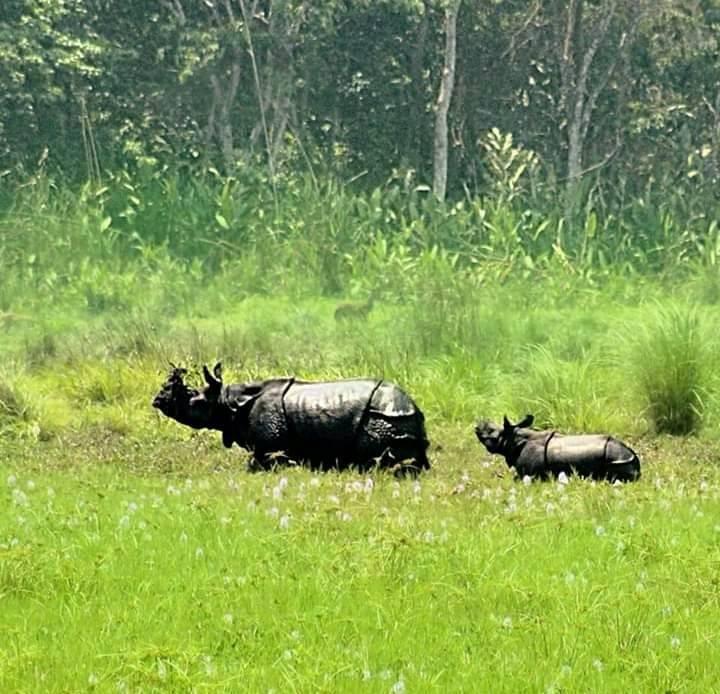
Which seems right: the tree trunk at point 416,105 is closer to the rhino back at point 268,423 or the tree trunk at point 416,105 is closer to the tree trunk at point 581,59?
the tree trunk at point 581,59

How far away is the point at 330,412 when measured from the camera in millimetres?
10578

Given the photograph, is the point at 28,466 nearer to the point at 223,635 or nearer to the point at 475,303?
the point at 223,635

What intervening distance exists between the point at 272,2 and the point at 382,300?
9.56 m

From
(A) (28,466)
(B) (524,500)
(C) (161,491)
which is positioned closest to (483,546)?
(B) (524,500)

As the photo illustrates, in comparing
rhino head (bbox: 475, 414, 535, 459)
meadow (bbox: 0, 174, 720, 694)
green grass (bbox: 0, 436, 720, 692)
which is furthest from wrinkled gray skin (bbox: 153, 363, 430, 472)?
green grass (bbox: 0, 436, 720, 692)

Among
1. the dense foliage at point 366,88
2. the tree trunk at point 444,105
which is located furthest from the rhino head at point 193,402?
the dense foliage at point 366,88

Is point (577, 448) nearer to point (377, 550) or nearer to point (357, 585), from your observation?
point (377, 550)

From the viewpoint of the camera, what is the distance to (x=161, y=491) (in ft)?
31.8

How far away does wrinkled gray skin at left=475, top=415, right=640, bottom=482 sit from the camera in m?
10.0

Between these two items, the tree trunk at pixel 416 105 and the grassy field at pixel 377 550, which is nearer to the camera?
the grassy field at pixel 377 550

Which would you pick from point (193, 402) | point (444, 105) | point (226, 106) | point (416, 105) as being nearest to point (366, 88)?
point (416, 105)

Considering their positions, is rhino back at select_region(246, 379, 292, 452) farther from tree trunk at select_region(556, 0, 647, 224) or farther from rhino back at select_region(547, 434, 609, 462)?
tree trunk at select_region(556, 0, 647, 224)

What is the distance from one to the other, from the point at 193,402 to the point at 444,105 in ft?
63.9

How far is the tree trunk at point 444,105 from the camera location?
29.6 metres
